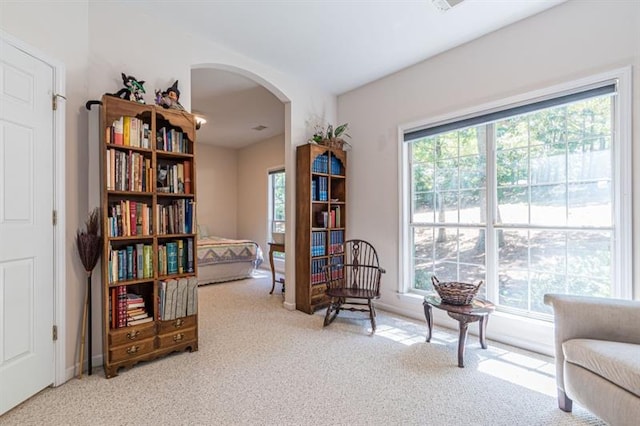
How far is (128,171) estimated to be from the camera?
222cm

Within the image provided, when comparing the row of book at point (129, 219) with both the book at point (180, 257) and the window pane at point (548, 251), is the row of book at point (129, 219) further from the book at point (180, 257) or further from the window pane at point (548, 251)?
the window pane at point (548, 251)

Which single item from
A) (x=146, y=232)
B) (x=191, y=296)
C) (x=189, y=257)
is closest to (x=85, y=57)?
(x=146, y=232)

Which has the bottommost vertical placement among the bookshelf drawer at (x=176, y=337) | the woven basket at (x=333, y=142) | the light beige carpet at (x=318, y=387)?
the light beige carpet at (x=318, y=387)

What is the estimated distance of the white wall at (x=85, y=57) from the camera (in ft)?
6.48

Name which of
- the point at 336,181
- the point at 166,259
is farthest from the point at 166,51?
the point at 336,181

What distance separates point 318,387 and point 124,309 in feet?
5.05

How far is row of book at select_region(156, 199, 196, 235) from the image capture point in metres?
Result: 2.40

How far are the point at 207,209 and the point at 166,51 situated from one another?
4829 mm

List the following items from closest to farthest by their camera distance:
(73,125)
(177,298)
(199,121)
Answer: (73,125), (177,298), (199,121)

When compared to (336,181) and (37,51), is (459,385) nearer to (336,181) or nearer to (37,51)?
(336,181)

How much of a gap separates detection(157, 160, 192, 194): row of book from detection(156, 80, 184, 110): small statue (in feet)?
1.54

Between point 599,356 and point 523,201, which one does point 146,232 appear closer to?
point 599,356

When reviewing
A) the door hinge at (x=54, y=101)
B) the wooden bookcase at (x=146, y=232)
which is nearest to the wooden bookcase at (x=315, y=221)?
the wooden bookcase at (x=146, y=232)

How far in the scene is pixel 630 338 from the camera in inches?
64.4
